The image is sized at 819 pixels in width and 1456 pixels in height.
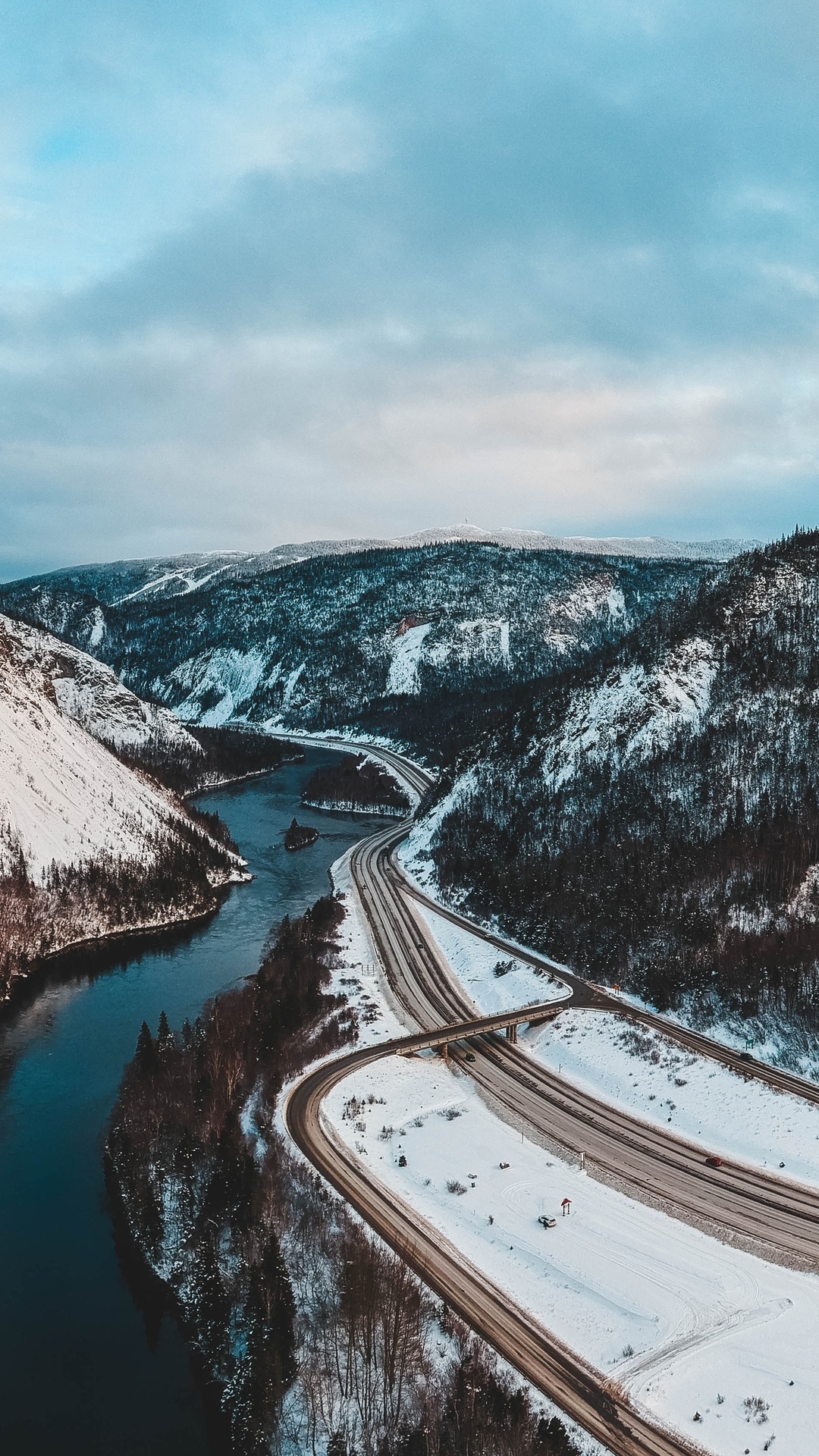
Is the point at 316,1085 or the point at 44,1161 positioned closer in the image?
the point at 44,1161

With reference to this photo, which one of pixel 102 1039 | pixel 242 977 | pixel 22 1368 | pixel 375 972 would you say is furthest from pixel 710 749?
pixel 22 1368

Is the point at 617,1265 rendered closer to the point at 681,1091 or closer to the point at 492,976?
the point at 681,1091

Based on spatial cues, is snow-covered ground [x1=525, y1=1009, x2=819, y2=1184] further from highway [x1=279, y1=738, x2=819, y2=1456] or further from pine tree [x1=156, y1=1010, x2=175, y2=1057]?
pine tree [x1=156, y1=1010, x2=175, y2=1057]

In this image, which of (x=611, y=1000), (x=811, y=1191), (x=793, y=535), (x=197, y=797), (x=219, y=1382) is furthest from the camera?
(x=197, y=797)

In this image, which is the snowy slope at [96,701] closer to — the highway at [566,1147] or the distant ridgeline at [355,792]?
the distant ridgeline at [355,792]

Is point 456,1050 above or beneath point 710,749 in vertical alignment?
beneath

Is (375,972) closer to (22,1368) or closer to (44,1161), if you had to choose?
(44,1161)

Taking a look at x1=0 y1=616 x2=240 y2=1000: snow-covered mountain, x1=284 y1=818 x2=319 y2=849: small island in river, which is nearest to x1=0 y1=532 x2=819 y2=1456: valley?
x1=284 y1=818 x2=319 y2=849: small island in river
